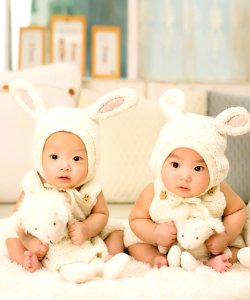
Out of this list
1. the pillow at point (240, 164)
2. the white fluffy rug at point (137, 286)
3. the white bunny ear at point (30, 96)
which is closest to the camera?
the white fluffy rug at point (137, 286)

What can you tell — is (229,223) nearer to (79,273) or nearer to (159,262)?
(159,262)

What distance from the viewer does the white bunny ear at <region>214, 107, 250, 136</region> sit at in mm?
1436

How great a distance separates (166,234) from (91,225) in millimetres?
193

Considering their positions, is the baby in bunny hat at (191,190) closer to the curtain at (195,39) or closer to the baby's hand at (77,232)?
the baby's hand at (77,232)

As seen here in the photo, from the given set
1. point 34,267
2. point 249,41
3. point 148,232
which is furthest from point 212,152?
point 249,41

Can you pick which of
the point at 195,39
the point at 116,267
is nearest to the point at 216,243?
the point at 116,267

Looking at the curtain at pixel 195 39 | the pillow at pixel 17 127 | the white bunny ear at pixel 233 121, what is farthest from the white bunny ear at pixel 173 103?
the curtain at pixel 195 39

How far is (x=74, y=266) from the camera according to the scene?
1.29 meters

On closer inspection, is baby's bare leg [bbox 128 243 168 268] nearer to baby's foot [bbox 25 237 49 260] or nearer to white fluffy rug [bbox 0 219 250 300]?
white fluffy rug [bbox 0 219 250 300]

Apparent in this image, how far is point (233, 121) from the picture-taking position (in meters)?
1.45

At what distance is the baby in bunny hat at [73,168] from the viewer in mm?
1427

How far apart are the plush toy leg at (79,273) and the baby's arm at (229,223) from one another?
0.31 metres

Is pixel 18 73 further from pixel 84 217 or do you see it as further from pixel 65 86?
pixel 84 217

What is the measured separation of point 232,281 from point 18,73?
1400 millimetres
